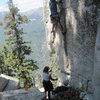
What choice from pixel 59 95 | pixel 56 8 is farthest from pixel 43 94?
pixel 56 8

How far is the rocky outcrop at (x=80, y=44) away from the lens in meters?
7.40

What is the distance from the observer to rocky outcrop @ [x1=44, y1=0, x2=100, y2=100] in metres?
7.40

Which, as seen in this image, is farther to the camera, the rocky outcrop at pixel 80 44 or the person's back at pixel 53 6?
the person's back at pixel 53 6

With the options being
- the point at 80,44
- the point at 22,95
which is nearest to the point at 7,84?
the point at 22,95

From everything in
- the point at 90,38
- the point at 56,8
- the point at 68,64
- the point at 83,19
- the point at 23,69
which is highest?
the point at 56,8

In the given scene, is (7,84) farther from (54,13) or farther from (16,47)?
(16,47)

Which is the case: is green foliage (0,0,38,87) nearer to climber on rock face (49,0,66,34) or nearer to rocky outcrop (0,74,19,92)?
rocky outcrop (0,74,19,92)

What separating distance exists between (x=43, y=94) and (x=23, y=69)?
8979 mm

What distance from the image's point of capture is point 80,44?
8.77 m

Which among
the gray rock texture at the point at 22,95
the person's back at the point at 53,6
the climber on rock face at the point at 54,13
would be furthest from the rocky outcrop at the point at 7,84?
the person's back at the point at 53,6

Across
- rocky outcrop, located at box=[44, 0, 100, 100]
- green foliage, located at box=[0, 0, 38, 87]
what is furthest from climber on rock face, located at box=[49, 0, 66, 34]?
green foliage, located at box=[0, 0, 38, 87]

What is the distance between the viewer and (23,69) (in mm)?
17453

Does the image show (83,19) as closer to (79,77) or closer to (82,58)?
(82,58)

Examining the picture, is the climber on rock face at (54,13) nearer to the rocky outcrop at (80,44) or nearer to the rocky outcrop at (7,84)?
the rocky outcrop at (80,44)
